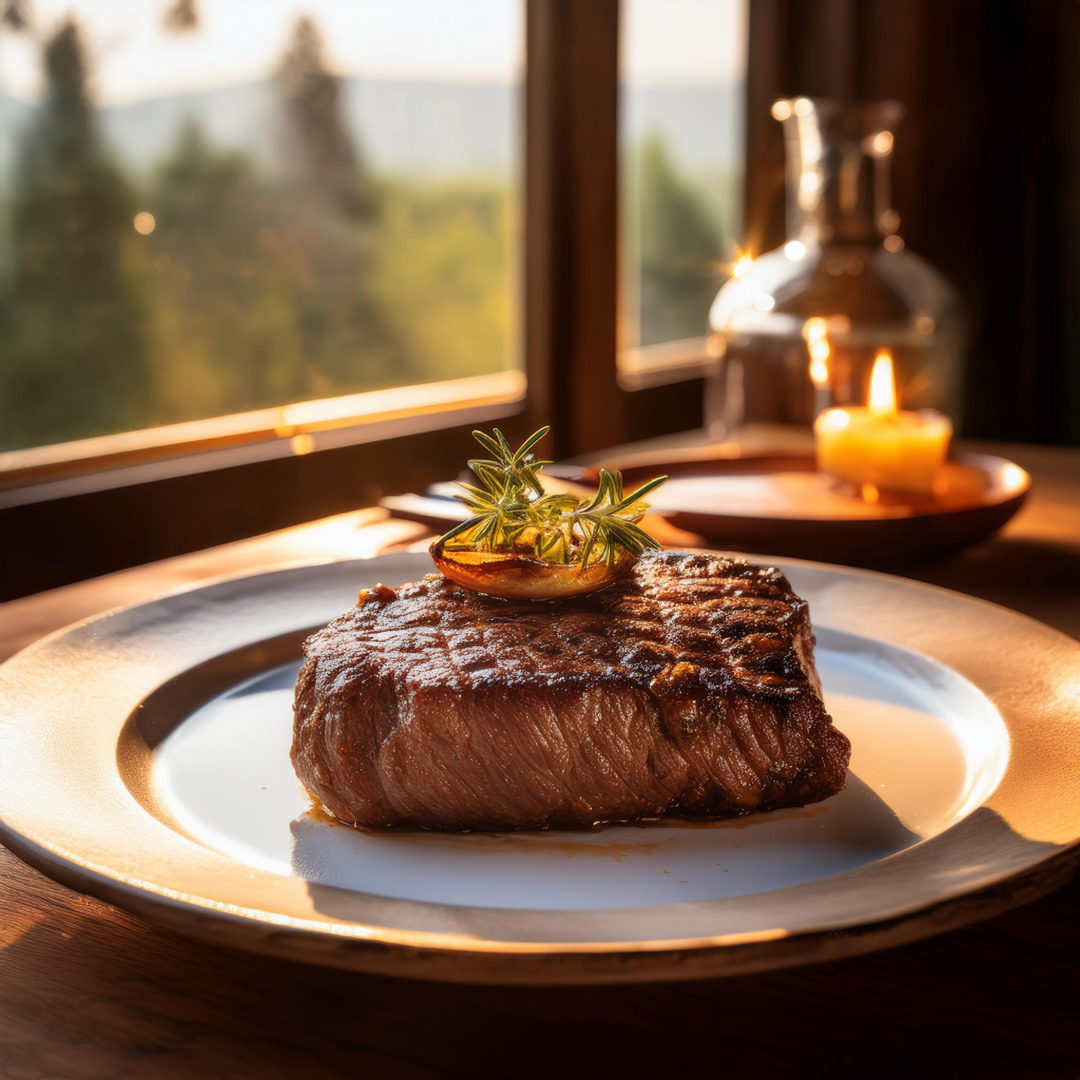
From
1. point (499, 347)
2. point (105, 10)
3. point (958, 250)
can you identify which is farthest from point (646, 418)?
point (105, 10)

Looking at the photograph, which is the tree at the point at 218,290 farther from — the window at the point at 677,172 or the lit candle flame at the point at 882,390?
the lit candle flame at the point at 882,390

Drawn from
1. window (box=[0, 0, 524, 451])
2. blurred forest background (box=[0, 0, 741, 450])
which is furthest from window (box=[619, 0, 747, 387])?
window (box=[0, 0, 524, 451])

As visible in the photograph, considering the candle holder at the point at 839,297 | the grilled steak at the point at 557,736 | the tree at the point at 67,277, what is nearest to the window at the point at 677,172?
the candle holder at the point at 839,297

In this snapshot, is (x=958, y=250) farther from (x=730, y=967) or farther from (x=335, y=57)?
(x=730, y=967)

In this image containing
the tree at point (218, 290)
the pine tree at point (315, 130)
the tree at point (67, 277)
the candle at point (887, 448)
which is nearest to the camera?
the candle at point (887, 448)

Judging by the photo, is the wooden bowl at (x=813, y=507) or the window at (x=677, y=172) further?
the window at (x=677, y=172)

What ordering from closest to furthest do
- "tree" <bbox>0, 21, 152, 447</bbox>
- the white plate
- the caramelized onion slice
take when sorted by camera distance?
the white plate, the caramelized onion slice, "tree" <bbox>0, 21, 152, 447</bbox>

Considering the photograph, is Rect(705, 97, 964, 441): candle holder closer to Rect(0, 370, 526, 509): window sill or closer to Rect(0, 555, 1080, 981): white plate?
Rect(0, 370, 526, 509): window sill
